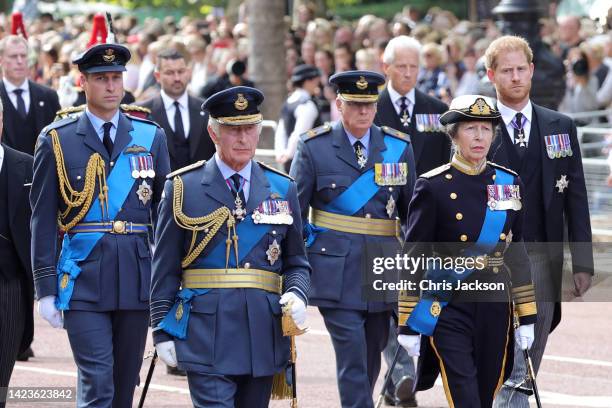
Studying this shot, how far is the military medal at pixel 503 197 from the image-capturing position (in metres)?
7.78

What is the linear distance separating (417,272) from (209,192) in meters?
1.20

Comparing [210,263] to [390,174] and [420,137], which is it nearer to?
[390,174]

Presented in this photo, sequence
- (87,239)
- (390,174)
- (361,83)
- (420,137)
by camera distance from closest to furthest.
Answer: (87,239)
(361,83)
(390,174)
(420,137)

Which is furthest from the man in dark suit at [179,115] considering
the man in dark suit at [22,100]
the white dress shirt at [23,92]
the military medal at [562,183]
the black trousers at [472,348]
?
the black trousers at [472,348]

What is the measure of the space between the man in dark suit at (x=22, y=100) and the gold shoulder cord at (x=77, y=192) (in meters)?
5.23

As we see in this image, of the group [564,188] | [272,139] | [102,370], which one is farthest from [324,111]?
[102,370]

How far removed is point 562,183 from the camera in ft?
29.3

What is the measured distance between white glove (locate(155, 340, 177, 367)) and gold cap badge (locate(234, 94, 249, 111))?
108 centimetres

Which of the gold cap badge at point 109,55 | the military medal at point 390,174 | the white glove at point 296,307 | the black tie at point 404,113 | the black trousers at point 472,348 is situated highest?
the gold cap badge at point 109,55

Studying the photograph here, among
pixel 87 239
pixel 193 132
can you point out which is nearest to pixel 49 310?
pixel 87 239

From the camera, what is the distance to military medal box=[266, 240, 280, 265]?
720 centimetres

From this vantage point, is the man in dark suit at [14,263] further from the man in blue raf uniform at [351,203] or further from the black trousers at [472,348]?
the black trousers at [472,348]

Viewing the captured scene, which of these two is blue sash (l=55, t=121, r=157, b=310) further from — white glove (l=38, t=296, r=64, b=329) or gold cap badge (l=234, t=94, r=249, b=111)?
gold cap badge (l=234, t=94, r=249, b=111)

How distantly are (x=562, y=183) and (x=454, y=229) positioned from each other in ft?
4.55
